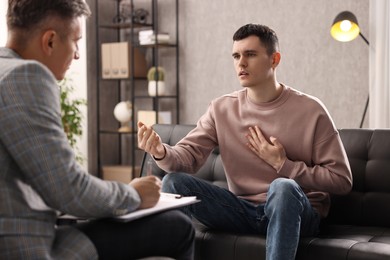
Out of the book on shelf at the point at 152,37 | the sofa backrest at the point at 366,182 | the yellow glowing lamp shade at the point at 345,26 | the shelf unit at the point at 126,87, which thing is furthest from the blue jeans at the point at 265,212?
the book on shelf at the point at 152,37

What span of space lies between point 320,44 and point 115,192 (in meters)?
3.24

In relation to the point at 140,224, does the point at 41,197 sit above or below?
above

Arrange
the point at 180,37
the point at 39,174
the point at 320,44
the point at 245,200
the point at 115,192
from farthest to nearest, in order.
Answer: the point at 180,37, the point at 320,44, the point at 245,200, the point at 115,192, the point at 39,174

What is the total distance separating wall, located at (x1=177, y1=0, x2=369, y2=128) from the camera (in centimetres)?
446

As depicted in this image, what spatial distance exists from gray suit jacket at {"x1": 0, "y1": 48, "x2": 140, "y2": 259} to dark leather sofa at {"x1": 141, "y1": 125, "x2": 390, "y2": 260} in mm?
1097

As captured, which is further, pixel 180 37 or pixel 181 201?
pixel 180 37

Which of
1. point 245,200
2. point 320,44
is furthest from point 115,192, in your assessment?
point 320,44

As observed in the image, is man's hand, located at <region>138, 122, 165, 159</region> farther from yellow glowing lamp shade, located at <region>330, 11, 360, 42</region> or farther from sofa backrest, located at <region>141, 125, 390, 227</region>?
A: yellow glowing lamp shade, located at <region>330, 11, 360, 42</region>

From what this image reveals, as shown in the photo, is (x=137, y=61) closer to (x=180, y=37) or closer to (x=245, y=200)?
(x=180, y=37)

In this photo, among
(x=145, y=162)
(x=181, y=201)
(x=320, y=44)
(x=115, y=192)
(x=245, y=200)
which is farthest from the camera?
(x=320, y=44)

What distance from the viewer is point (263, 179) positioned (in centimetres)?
280

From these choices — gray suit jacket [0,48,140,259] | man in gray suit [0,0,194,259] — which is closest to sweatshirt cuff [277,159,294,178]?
man in gray suit [0,0,194,259]

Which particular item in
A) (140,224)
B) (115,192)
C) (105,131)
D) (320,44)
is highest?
(320,44)

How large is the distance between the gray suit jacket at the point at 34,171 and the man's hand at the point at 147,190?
6.4 inches
